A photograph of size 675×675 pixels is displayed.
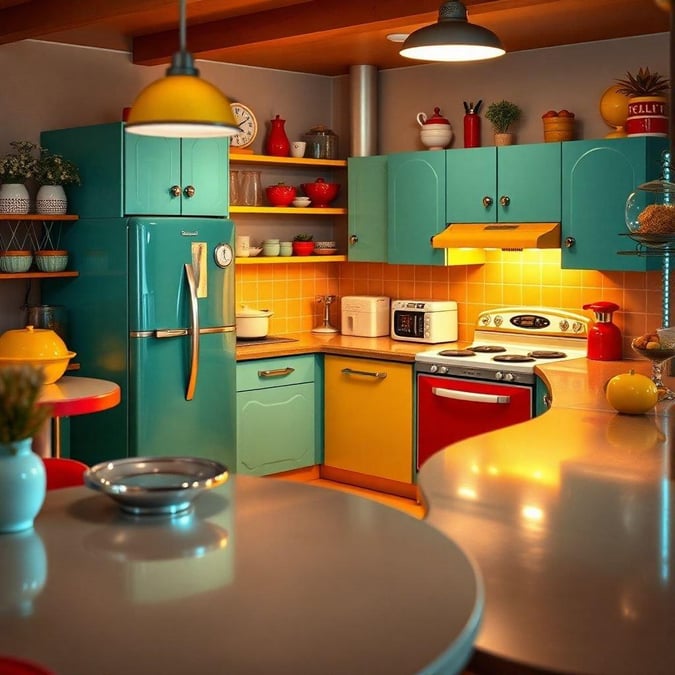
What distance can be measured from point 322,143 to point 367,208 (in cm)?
53

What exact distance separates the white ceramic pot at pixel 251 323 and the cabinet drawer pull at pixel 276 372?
292 millimetres

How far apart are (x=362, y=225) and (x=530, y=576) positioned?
452 centimetres

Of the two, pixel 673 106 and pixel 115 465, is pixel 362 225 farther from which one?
pixel 115 465

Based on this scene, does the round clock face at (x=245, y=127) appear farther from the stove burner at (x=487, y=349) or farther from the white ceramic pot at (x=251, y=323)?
the stove burner at (x=487, y=349)

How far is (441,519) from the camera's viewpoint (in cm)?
238

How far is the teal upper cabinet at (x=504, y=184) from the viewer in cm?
544

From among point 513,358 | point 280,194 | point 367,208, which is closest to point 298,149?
point 280,194

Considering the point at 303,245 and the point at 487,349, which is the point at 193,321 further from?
the point at 487,349

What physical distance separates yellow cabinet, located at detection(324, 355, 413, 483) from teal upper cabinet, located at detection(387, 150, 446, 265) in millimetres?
651

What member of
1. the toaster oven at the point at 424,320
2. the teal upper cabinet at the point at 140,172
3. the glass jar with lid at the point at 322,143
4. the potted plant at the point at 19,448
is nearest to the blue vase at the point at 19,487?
the potted plant at the point at 19,448

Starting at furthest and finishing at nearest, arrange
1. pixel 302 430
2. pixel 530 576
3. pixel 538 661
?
pixel 302 430
pixel 530 576
pixel 538 661

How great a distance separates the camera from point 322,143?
257 inches

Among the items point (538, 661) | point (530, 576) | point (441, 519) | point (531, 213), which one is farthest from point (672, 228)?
point (538, 661)

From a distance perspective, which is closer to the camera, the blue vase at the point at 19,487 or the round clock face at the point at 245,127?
the blue vase at the point at 19,487
